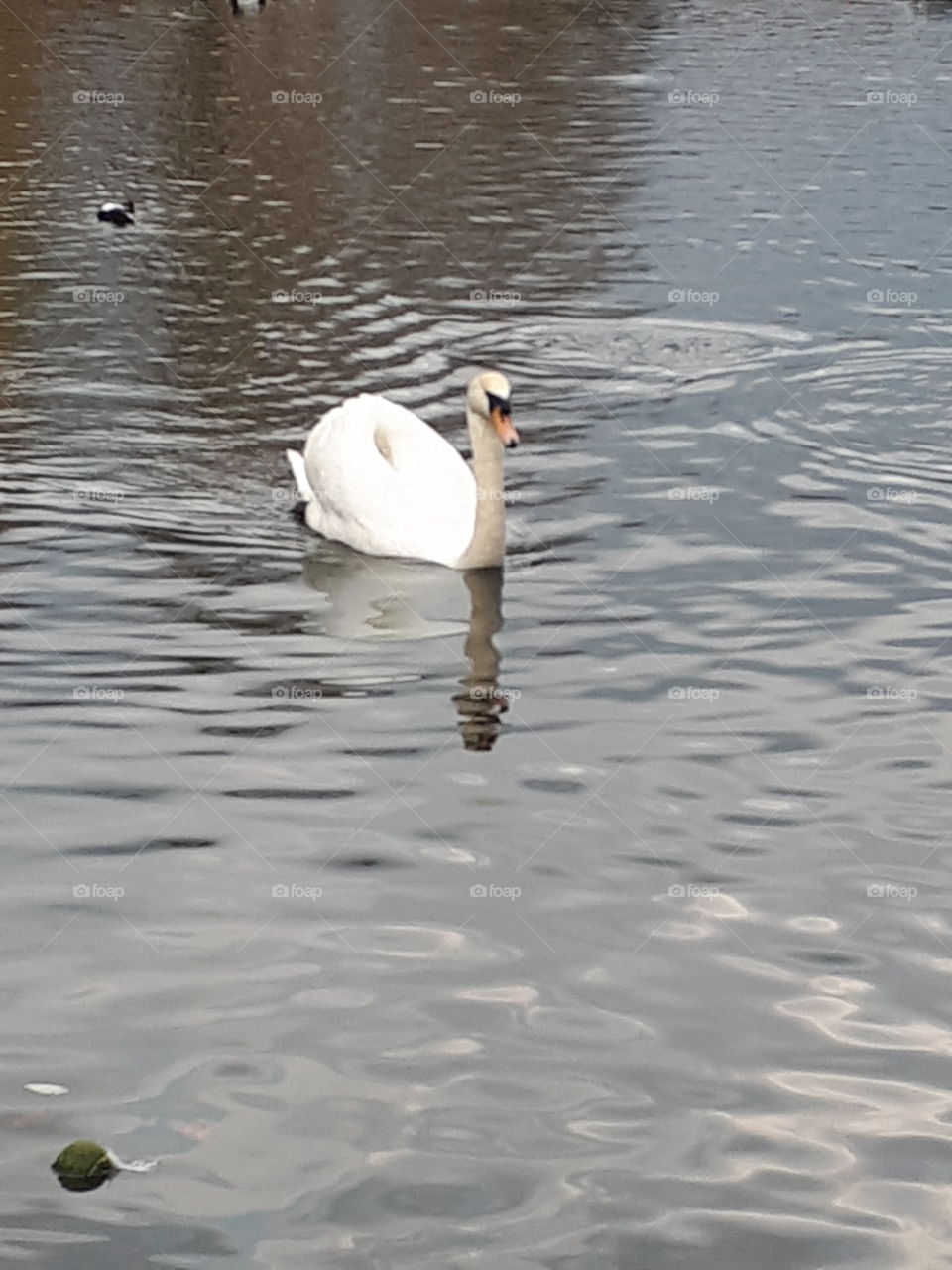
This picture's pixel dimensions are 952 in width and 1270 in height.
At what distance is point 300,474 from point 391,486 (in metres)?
0.97

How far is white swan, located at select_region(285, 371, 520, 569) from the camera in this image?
39.2 feet

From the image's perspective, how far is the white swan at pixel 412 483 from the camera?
11961mm

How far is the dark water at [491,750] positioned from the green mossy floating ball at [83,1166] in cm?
5

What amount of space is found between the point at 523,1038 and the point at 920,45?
30.4m

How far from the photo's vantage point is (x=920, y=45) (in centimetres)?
3491

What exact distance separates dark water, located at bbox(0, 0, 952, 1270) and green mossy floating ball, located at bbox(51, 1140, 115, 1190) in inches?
1.8

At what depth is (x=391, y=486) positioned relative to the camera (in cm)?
1229
